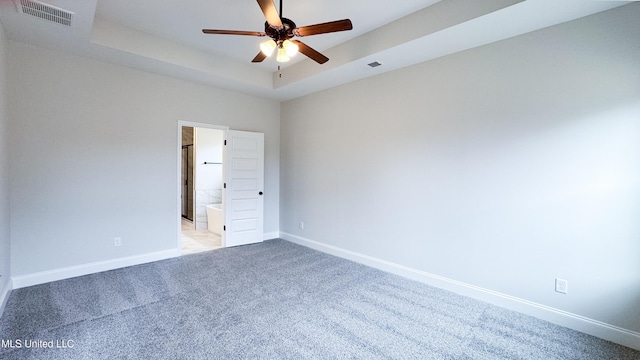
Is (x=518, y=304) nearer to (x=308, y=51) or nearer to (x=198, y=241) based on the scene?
(x=308, y=51)

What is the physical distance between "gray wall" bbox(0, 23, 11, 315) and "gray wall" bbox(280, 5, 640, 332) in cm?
401

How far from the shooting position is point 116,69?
3705 millimetres

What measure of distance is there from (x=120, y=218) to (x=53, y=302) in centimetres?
122

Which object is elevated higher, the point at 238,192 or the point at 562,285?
the point at 238,192

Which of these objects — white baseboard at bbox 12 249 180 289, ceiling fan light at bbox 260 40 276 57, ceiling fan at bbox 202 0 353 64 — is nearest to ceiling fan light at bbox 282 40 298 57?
ceiling fan at bbox 202 0 353 64

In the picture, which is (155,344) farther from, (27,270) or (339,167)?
(339,167)

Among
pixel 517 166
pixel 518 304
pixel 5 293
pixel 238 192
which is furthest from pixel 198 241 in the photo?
pixel 517 166

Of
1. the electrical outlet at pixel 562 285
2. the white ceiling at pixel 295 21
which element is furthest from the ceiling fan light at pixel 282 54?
the electrical outlet at pixel 562 285

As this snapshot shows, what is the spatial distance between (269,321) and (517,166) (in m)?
2.88

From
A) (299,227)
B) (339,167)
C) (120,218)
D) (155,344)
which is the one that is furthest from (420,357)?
(120,218)

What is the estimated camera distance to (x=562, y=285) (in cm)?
257

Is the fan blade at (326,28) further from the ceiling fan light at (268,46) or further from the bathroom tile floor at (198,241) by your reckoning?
the bathroom tile floor at (198,241)

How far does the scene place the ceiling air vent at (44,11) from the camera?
240 cm

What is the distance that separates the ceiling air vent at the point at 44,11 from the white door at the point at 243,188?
2476mm
